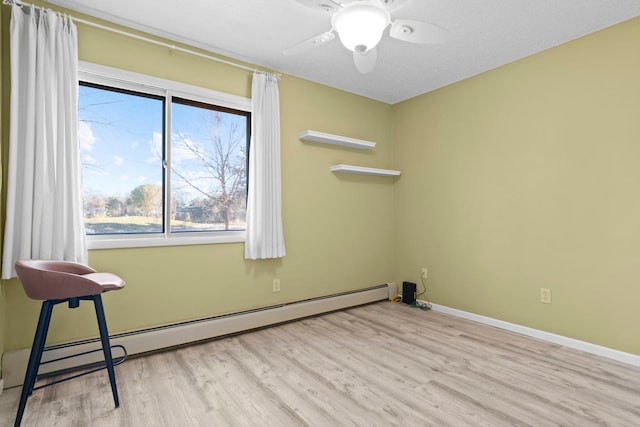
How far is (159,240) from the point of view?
2.80m

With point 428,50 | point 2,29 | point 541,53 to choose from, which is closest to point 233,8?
point 2,29

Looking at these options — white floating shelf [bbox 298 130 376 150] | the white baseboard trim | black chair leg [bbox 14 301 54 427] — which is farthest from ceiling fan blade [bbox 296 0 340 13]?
the white baseboard trim

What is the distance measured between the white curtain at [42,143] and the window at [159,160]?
225 millimetres

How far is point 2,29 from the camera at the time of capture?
2215 mm

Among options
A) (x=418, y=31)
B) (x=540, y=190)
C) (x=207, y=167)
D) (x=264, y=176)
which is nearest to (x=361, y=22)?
(x=418, y=31)

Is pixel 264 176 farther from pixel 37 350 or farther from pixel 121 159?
pixel 37 350

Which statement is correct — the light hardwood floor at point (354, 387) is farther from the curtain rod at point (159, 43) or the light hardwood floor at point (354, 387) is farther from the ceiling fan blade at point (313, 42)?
the curtain rod at point (159, 43)

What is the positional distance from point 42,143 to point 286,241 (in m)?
2.14

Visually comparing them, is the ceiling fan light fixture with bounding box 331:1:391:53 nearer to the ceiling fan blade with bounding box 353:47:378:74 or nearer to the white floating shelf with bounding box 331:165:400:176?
the ceiling fan blade with bounding box 353:47:378:74

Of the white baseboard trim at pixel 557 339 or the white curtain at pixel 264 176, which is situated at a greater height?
the white curtain at pixel 264 176

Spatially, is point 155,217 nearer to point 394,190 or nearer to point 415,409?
point 415,409

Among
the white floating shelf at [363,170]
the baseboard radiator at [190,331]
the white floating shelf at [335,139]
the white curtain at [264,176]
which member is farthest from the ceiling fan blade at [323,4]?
the baseboard radiator at [190,331]

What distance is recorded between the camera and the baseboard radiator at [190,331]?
2.21m

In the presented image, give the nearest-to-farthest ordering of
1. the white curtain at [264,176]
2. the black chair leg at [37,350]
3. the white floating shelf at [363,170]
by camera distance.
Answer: the black chair leg at [37,350]
the white curtain at [264,176]
the white floating shelf at [363,170]
